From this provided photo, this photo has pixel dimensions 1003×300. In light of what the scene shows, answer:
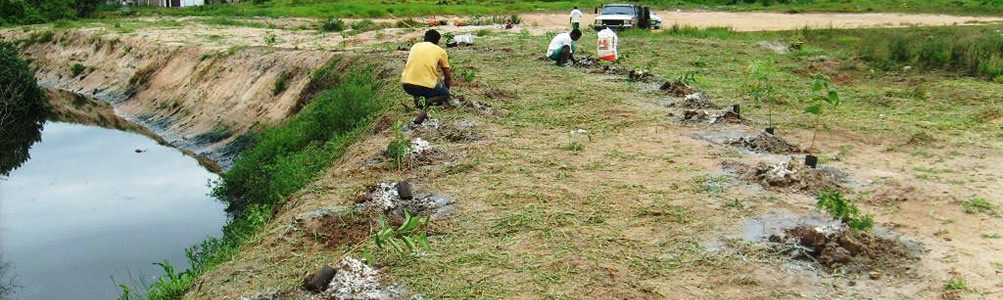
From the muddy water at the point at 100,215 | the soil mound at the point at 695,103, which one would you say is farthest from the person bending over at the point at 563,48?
the muddy water at the point at 100,215

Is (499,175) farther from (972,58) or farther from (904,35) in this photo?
(904,35)

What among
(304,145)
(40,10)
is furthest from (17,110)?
(40,10)

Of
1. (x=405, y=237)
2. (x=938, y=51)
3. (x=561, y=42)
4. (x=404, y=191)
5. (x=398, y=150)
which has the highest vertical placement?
(x=561, y=42)

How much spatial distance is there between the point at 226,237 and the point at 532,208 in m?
5.35

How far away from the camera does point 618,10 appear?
2973cm

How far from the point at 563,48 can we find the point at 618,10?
12682 mm

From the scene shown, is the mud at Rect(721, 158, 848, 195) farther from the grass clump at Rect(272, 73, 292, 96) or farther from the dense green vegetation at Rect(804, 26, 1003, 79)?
the grass clump at Rect(272, 73, 292, 96)

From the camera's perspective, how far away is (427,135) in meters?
11.0

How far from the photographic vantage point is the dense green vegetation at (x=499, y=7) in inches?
1601

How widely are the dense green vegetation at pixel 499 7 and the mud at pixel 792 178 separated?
32.9 metres

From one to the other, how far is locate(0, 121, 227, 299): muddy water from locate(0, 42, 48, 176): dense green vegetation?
1.58ft

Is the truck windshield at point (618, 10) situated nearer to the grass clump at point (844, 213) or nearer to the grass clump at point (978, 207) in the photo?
the grass clump at point (978, 207)

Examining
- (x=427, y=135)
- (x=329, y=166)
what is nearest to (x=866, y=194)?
(x=427, y=135)

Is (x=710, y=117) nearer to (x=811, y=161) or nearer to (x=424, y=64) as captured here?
(x=811, y=161)
